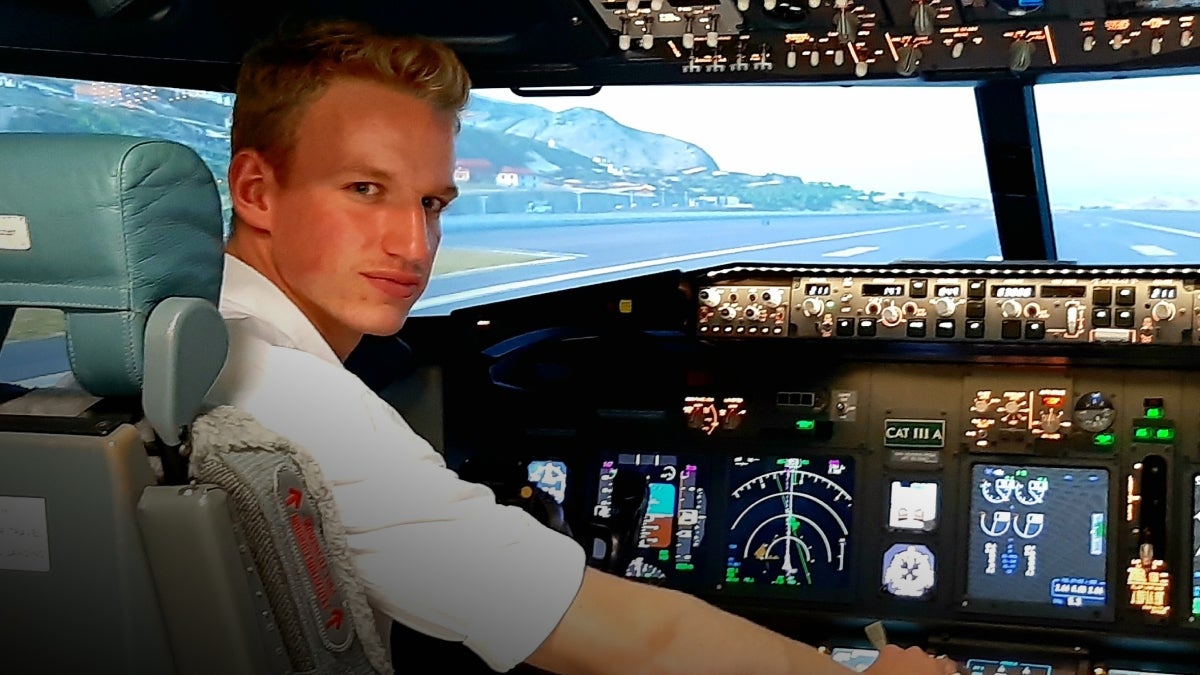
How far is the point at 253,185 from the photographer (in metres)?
1.48

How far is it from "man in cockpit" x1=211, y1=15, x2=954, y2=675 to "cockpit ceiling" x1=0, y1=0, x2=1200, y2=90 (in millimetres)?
1664

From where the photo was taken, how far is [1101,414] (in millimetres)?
3357

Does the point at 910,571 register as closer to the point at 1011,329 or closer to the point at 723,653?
the point at 1011,329

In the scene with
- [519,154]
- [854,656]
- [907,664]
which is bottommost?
[854,656]

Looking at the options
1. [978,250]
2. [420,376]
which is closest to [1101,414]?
[978,250]

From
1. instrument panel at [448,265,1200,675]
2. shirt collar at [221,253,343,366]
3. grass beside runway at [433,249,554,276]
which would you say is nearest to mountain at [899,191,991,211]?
instrument panel at [448,265,1200,675]

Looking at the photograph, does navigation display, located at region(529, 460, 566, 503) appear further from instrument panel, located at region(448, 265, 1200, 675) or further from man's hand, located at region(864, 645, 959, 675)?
man's hand, located at region(864, 645, 959, 675)

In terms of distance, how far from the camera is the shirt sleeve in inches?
49.2

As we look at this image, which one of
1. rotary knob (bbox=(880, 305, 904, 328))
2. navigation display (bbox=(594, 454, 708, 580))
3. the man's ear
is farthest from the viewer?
navigation display (bbox=(594, 454, 708, 580))

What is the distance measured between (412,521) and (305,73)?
1.71ft

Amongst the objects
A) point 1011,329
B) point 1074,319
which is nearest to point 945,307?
point 1011,329

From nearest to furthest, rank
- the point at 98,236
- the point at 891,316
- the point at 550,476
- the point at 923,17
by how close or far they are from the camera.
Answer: the point at 98,236, the point at 923,17, the point at 891,316, the point at 550,476

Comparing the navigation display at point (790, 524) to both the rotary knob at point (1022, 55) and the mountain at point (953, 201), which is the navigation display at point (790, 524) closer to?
the mountain at point (953, 201)

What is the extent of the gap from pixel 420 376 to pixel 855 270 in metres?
1.20
